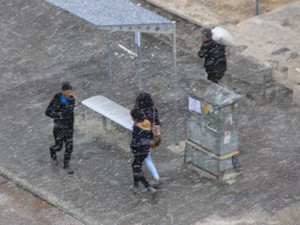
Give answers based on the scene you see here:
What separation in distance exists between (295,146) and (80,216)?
377 cm

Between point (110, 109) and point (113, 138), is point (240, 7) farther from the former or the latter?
point (113, 138)

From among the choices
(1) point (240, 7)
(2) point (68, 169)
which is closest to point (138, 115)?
(2) point (68, 169)

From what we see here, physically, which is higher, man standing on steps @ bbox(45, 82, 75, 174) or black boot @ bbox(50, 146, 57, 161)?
man standing on steps @ bbox(45, 82, 75, 174)

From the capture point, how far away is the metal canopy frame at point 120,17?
15383 mm

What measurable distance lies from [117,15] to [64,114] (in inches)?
75.7

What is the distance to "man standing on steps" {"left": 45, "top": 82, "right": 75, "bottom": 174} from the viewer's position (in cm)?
1493

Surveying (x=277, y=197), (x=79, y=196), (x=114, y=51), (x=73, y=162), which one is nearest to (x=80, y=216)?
(x=79, y=196)

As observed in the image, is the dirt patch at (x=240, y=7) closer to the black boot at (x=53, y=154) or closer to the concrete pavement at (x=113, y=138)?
the concrete pavement at (x=113, y=138)

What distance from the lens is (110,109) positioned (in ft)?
54.2

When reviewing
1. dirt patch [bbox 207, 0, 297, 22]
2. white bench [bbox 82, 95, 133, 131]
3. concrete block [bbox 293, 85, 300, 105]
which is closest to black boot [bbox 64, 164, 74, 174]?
white bench [bbox 82, 95, 133, 131]

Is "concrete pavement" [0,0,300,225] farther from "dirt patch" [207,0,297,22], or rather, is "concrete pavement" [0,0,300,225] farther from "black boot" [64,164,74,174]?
"dirt patch" [207,0,297,22]

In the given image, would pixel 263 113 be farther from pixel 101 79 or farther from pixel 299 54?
pixel 101 79

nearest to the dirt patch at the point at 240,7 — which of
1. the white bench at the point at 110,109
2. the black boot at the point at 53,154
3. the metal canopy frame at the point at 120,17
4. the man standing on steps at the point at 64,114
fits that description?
the metal canopy frame at the point at 120,17

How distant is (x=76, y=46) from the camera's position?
2025 cm
